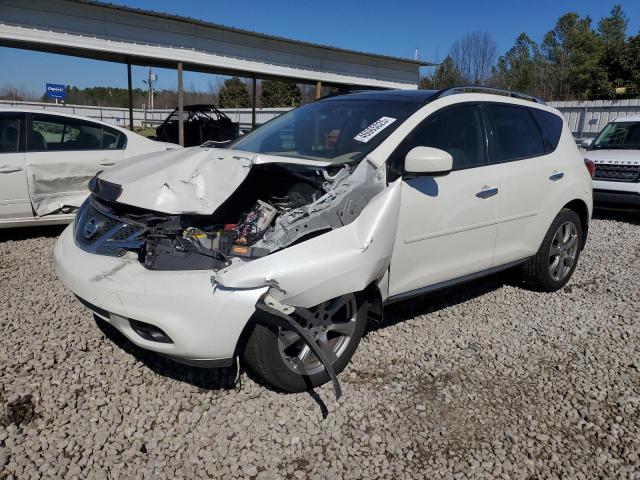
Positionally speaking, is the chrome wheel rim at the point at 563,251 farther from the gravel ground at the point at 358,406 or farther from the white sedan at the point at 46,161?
the white sedan at the point at 46,161

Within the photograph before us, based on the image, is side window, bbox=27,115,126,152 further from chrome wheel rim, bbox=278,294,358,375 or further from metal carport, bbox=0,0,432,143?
metal carport, bbox=0,0,432,143

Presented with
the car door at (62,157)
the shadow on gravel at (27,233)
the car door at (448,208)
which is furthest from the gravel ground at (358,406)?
the shadow on gravel at (27,233)

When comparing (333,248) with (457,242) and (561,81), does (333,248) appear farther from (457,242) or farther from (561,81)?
(561,81)

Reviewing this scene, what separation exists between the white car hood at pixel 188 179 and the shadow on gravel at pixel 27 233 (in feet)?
10.9

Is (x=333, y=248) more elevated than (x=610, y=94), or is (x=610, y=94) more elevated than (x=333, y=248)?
(x=610, y=94)

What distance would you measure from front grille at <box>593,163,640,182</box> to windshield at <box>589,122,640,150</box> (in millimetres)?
826

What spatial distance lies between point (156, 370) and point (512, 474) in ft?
6.92

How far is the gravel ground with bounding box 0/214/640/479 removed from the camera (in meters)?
2.41

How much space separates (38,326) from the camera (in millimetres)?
3635

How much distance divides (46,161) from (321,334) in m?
4.27

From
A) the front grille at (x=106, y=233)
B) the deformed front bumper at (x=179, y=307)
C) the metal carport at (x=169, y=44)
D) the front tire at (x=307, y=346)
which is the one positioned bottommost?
the front tire at (x=307, y=346)

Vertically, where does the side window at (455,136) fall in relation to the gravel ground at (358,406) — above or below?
above

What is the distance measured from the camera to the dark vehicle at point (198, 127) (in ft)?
56.2

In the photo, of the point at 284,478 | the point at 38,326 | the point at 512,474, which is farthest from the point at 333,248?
the point at 38,326
